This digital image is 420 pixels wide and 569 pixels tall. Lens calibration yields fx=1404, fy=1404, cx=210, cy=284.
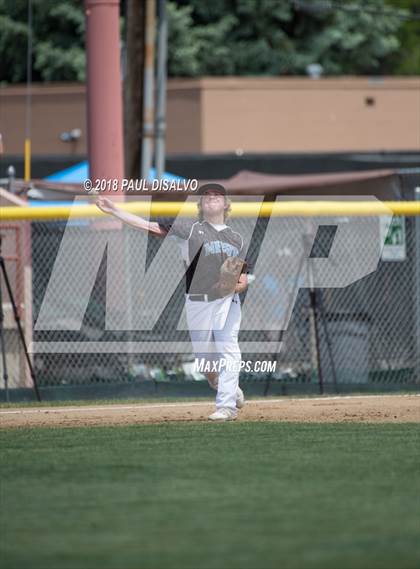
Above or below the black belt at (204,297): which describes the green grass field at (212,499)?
below

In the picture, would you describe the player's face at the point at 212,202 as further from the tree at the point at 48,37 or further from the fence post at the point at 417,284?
the tree at the point at 48,37

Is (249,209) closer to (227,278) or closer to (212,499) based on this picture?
(227,278)

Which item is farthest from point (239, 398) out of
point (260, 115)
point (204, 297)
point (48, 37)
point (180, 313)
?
point (48, 37)

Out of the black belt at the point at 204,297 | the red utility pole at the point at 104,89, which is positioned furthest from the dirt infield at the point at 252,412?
the red utility pole at the point at 104,89

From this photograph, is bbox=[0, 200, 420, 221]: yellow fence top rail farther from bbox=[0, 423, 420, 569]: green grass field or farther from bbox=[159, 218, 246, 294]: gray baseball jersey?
bbox=[0, 423, 420, 569]: green grass field

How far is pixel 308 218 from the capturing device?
48.7 ft

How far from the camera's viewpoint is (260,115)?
3462 cm

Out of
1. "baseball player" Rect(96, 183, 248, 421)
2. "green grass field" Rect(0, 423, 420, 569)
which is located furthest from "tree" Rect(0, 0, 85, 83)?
"green grass field" Rect(0, 423, 420, 569)

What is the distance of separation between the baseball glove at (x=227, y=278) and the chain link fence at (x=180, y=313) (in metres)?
3.50

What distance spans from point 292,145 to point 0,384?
2124 centimetres

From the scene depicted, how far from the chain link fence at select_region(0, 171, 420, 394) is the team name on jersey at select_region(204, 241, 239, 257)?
3.31m

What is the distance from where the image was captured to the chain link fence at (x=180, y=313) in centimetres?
1455

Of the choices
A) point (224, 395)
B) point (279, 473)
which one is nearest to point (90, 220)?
point (224, 395)

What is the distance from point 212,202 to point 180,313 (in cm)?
373
